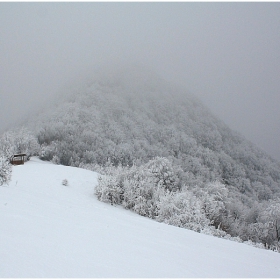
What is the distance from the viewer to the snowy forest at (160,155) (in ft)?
64.7

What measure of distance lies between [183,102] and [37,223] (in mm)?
101114

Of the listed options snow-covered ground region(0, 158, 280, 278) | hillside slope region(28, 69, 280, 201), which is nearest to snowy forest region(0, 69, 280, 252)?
hillside slope region(28, 69, 280, 201)

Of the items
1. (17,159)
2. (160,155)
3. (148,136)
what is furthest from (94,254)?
(148,136)

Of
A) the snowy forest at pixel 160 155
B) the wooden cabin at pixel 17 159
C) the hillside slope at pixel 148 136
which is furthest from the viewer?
the hillside slope at pixel 148 136

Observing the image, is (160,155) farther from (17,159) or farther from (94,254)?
(94,254)

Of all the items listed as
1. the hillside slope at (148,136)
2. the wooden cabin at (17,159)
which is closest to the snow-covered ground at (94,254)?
the wooden cabin at (17,159)

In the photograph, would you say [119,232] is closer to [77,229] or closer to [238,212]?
[77,229]

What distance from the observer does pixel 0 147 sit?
1287 inches

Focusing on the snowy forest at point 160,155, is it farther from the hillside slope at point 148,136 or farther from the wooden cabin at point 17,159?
the wooden cabin at point 17,159

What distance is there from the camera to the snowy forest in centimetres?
1972

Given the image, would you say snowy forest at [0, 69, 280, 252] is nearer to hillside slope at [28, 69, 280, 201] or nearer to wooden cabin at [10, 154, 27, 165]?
hillside slope at [28, 69, 280, 201]

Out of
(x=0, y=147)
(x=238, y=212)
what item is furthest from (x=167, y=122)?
(x=0, y=147)

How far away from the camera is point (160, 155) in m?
62.3

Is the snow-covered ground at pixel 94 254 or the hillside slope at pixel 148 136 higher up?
the hillside slope at pixel 148 136
